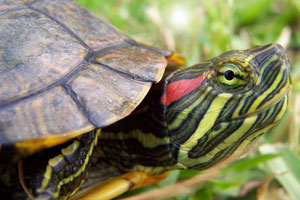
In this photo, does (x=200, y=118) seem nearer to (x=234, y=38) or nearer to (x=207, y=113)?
(x=207, y=113)

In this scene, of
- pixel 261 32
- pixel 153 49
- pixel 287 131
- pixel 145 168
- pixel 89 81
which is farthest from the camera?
pixel 261 32

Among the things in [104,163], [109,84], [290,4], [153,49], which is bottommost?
[104,163]

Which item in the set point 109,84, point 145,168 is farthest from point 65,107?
point 145,168

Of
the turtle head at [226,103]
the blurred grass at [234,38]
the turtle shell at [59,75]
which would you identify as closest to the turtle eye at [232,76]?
the turtle head at [226,103]

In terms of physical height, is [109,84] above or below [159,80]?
below

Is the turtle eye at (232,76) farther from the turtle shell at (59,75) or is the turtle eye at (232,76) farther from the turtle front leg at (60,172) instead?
the turtle front leg at (60,172)

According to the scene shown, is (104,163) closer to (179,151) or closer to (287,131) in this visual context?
(179,151)

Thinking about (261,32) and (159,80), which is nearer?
(159,80)

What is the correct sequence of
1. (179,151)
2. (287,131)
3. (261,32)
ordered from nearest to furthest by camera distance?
(179,151)
(287,131)
(261,32)

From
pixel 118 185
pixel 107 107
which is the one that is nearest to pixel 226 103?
pixel 107 107
